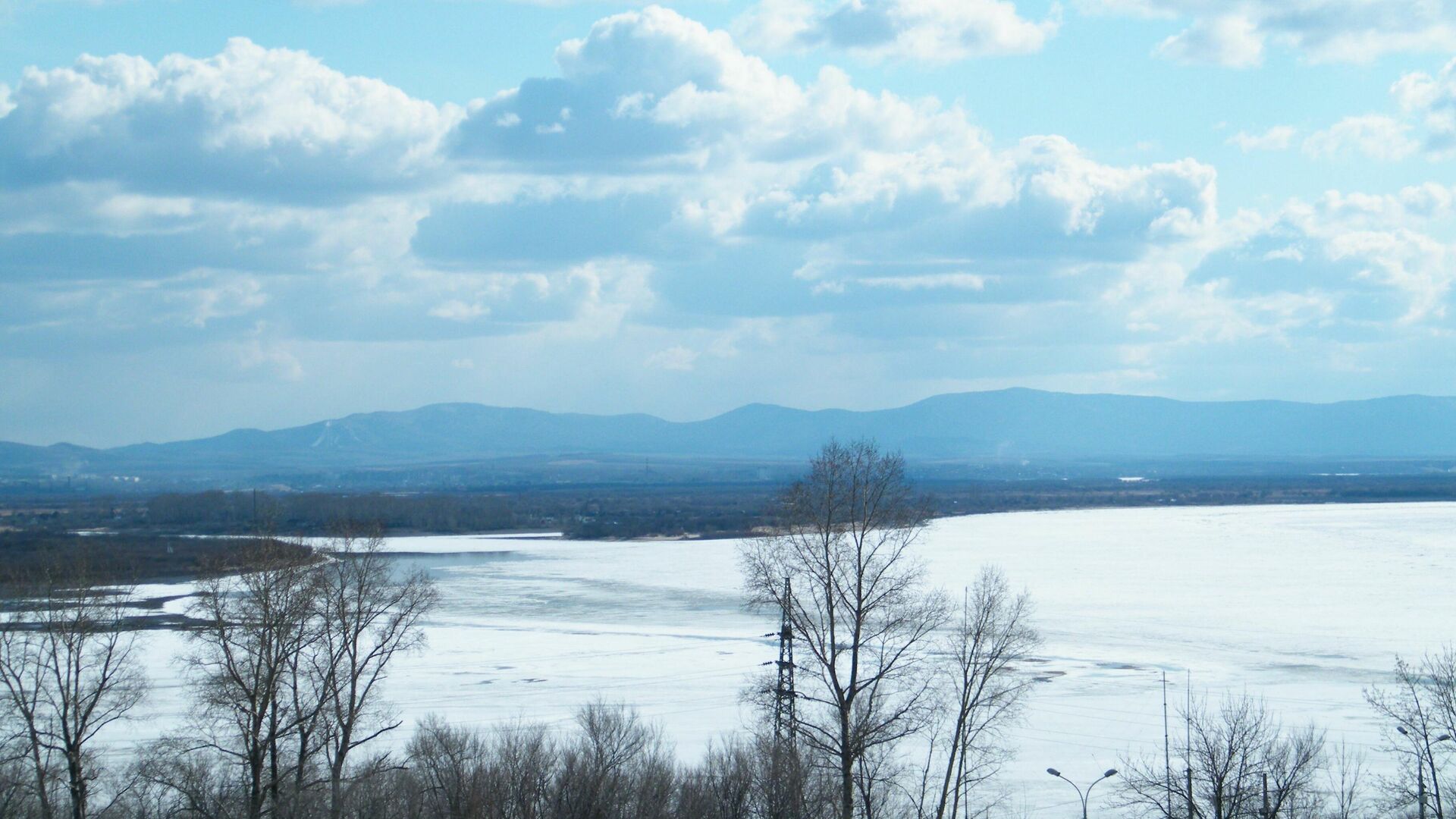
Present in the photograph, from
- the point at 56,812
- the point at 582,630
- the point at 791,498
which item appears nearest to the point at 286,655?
the point at 56,812

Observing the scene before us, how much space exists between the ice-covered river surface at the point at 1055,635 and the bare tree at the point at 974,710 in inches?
24.2

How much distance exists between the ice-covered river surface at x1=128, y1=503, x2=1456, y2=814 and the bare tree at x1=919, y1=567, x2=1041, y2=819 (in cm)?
62

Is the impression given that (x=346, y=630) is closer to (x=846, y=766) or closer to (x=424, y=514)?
(x=846, y=766)

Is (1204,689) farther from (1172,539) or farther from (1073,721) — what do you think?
(1172,539)

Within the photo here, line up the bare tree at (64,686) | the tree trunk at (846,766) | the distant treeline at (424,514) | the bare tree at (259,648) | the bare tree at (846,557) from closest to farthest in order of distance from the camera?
the tree trunk at (846,766) < the bare tree at (846,557) < the bare tree at (259,648) < the bare tree at (64,686) < the distant treeline at (424,514)

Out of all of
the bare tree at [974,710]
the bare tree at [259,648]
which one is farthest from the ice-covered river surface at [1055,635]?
the bare tree at [259,648]

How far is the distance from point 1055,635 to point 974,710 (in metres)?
15.2

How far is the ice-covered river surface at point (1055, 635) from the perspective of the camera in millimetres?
24000

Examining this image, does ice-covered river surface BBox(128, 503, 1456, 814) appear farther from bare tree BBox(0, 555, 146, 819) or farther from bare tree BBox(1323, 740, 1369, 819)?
bare tree BBox(0, 555, 146, 819)

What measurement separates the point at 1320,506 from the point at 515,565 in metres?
73.6

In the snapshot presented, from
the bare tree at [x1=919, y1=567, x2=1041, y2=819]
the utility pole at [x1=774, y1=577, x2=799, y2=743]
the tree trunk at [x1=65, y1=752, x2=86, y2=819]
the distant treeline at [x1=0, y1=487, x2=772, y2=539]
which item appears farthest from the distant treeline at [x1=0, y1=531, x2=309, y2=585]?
the utility pole at [x1=774, y1=577, x2=799, y2=743]

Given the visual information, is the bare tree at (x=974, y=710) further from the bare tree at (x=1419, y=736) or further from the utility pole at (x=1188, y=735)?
the bare tree at (x=1419, y=736)

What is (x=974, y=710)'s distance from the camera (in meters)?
20.1

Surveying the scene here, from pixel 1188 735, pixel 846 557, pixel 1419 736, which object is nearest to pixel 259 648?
pixel 846 557
